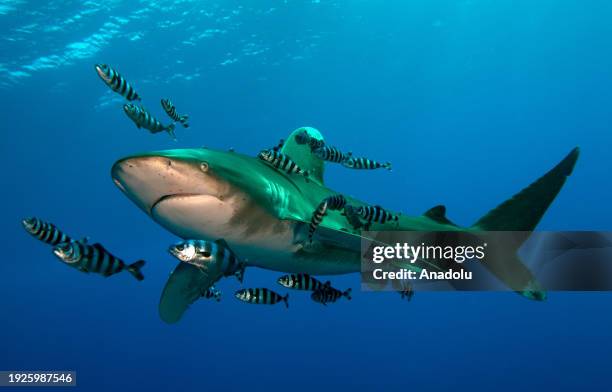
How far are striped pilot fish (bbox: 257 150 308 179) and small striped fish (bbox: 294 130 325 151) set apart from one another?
998 millimetres

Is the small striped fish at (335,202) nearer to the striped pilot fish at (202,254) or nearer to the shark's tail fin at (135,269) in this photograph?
the striped pilot fish at (202,254)

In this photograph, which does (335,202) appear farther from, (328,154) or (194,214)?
(194,214)

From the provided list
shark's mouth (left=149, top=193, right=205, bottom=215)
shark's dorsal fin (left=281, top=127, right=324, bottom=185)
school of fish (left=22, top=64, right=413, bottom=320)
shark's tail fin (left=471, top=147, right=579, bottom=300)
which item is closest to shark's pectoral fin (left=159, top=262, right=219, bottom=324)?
school of fish (left=22, top=64, right=413, bottom=320)

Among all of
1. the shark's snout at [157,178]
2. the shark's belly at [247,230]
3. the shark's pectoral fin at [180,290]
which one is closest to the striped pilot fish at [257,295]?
the shark's belly at [247,230]

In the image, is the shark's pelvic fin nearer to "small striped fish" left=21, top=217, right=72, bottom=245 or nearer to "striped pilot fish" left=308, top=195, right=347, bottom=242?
"striped pilot fish" left=308, top=195, right=347, bottom=242

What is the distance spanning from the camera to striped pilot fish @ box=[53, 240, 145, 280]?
3.86m

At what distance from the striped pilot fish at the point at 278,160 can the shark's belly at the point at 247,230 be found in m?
0.91

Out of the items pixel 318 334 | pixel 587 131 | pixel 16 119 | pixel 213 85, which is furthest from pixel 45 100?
pixel 587 131

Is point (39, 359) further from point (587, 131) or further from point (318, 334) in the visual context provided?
point (587, 131)

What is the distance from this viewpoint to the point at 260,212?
421 centimetres

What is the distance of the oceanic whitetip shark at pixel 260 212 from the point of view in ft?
11.2

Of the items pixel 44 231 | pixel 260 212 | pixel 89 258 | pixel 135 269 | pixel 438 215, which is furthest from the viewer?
pixel 438 215

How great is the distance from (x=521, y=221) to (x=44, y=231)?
20.8ft

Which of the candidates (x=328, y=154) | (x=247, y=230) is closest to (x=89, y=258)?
(x=247, y=230)
